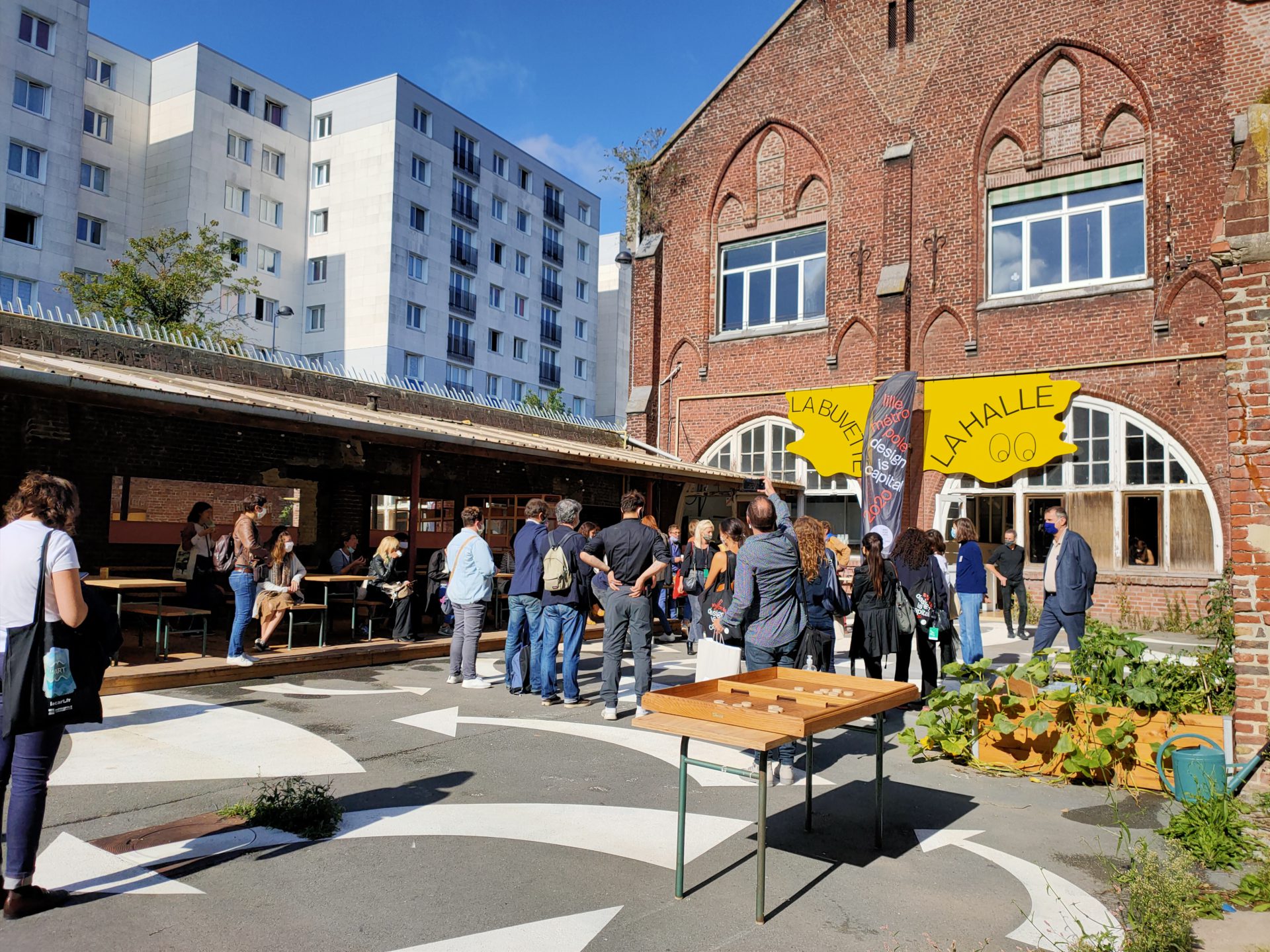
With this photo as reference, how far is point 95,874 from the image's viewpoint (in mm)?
3789

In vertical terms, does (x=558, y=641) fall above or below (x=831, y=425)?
below

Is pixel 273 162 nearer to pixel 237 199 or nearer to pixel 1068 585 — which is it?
pixel 237 199

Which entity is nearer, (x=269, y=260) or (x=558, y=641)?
(x=558, y=641)

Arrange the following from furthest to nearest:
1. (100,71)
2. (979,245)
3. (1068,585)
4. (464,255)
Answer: (464,255)
(100,71)
(979,245)
(1068,585)

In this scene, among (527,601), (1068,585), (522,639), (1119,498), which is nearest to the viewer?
(527,601)

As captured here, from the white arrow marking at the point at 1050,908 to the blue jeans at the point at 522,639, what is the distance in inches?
158

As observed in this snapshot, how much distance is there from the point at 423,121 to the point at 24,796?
40.0 meters

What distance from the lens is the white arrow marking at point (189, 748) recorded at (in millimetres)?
5285

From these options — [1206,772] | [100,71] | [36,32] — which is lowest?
[1206,772]

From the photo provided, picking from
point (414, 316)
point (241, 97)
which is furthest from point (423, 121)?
point (414, 316)

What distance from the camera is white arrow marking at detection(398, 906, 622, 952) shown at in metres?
3.27

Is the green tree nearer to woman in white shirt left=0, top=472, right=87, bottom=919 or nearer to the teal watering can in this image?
woman in white shirt left=0, top=472, right=87, bottom=919

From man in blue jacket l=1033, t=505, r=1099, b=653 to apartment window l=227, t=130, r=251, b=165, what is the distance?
35460 millimetres

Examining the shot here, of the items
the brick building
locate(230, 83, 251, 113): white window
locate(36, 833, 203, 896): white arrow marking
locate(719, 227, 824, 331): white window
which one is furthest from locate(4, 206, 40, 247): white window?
locate(36, 833, 203, 896): white arrow marking
